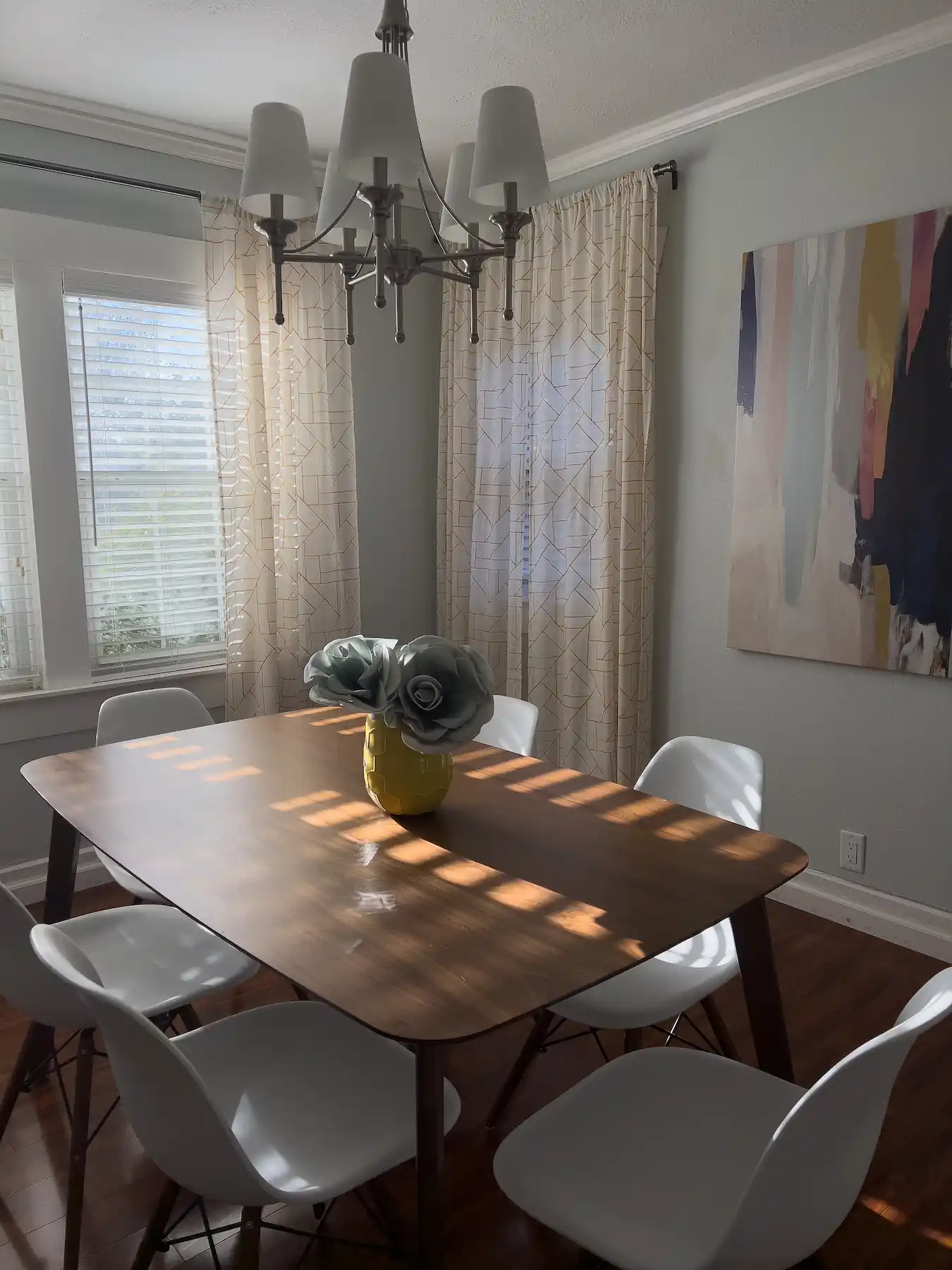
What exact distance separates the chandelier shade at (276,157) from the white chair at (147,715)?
150 cm

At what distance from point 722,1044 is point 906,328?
2.04 meters

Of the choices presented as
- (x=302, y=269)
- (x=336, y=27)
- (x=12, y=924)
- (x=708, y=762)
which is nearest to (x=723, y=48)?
(x=336, y=27)

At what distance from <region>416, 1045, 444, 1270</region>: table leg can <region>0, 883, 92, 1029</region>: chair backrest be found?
2.19 feet

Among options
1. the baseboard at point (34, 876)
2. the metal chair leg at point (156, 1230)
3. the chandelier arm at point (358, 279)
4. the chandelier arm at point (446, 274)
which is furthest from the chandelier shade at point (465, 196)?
the baseboard at point (34, 876)

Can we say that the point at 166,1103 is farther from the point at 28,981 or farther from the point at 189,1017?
the point at 189,1017

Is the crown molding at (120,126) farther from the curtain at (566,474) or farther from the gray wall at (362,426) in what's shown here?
the curtain at (566,474)

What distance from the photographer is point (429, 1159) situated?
120cm

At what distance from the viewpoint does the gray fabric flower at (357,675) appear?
1.77 meters

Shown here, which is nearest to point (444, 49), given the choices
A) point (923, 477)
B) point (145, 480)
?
point (145, 480)

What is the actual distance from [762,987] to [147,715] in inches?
73.3

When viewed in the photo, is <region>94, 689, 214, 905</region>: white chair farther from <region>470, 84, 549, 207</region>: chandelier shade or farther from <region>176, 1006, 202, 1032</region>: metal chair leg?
<region>470, 84, 549, 207</region>: chandelier shade

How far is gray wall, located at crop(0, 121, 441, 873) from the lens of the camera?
3.15 m

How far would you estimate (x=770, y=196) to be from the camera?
10.00ft

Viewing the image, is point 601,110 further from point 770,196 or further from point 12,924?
point 12,924
